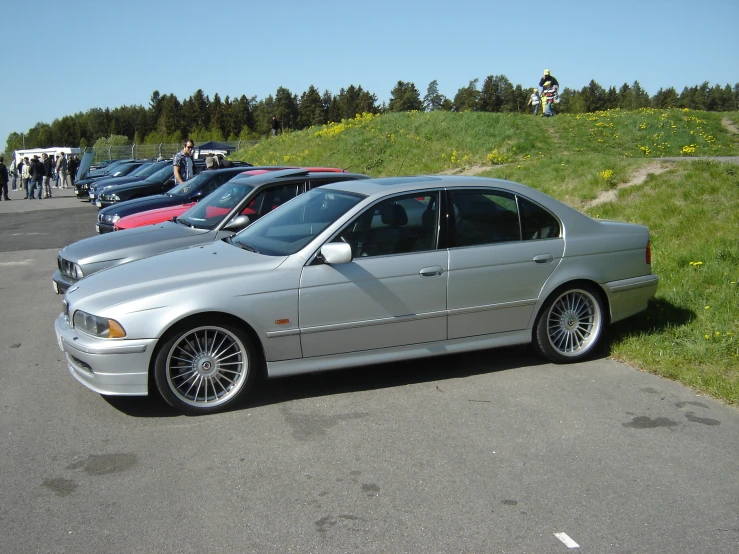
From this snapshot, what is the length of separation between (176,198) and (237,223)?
16.2 ft

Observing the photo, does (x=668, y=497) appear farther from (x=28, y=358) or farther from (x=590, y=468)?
(x=28, y=358)

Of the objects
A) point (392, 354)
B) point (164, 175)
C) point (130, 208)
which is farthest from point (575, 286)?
point (164, 175)

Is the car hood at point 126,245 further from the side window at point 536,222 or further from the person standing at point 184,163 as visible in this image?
the person standing at point 184,163

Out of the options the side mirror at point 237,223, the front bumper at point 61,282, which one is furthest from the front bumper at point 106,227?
the side mirror at point 237,223

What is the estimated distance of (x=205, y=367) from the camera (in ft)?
16.4

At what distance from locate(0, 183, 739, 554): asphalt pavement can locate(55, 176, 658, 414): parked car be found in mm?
322

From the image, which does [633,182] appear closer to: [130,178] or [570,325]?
[570,325]

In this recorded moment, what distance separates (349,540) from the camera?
3.36 meters

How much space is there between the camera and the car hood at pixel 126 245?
764 centimetres

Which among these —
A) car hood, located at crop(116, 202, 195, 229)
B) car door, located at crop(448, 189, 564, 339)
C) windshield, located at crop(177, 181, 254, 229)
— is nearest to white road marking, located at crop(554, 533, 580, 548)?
car door, located at crop(448, 189, 564, 339)

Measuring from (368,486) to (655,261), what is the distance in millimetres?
6156

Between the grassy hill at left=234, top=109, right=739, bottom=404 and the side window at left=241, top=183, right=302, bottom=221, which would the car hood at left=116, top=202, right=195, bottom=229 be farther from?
the grassy hill at left=234, top=109, right=739, bottom=404

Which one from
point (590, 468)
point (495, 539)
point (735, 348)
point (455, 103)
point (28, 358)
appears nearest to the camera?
point (495, 539)

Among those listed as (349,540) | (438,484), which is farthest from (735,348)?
(349,540)
